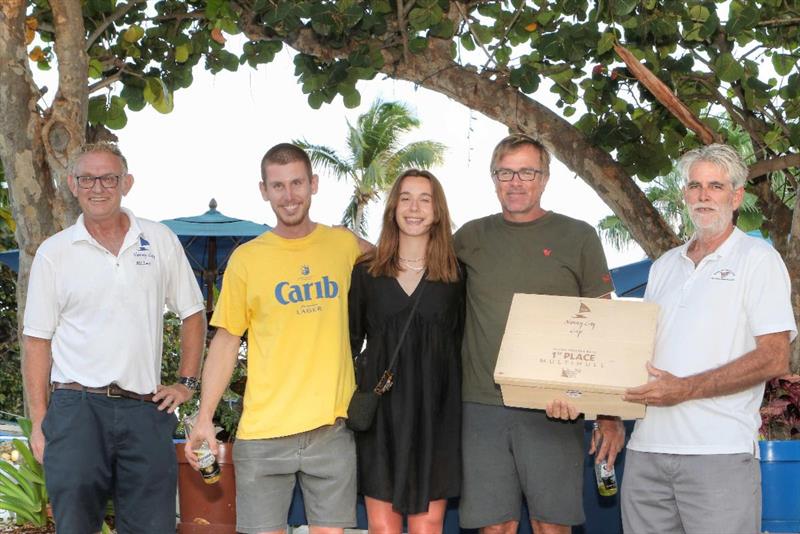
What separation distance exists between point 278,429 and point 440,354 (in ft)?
2.29

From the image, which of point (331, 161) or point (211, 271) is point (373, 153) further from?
point (211, 271)

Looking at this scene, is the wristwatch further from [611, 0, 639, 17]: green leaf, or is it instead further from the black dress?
[611, 0, 639, 17]: green leaf

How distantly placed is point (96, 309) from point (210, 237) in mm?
10192

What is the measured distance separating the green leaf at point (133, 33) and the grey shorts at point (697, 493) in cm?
472

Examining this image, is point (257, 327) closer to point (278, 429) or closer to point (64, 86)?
point (278, 429)

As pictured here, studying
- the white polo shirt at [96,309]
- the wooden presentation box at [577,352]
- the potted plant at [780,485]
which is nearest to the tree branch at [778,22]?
the potted plant at [780,485]

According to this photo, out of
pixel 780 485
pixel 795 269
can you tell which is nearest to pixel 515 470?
pixel 780 485

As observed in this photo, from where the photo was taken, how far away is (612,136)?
7.21 m

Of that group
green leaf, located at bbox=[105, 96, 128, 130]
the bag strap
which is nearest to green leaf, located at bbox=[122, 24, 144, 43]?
green leaf, located at bbox=[105, 96, 128, 130]

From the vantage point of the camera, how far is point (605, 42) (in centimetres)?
654

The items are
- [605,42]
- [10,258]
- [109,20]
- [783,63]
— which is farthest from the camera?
[10,258]

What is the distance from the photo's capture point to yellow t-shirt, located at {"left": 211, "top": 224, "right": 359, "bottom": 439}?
4141 millimetres

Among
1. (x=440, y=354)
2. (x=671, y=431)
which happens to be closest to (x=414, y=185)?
(x=440, y=354)

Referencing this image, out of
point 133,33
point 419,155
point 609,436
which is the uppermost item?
point 419,155
